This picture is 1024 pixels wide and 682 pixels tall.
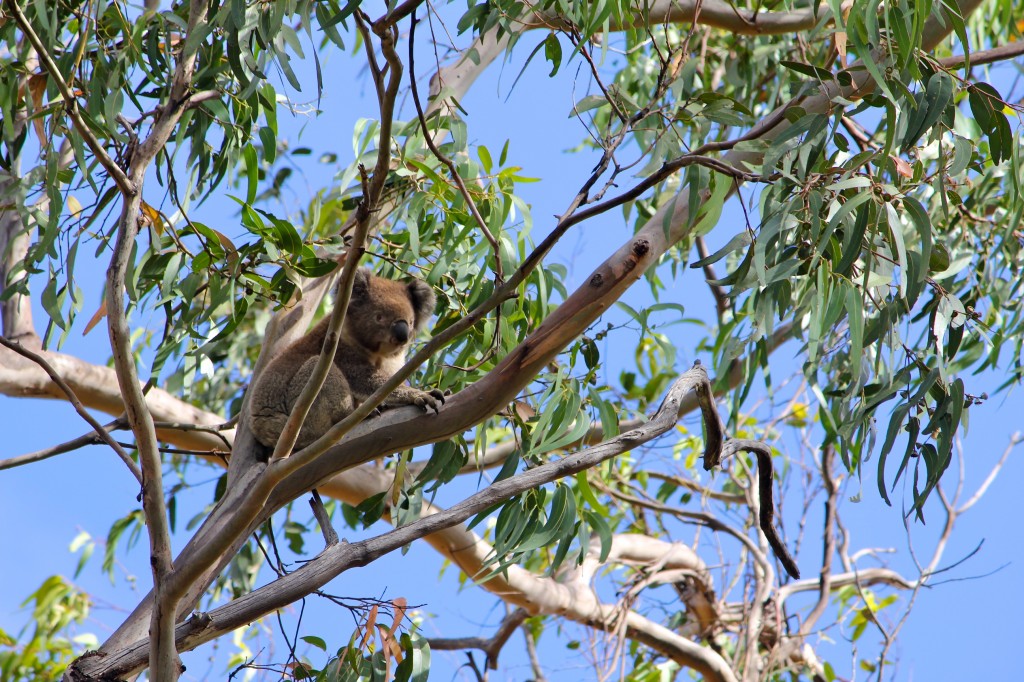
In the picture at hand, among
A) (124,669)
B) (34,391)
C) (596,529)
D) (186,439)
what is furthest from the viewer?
(186,439)

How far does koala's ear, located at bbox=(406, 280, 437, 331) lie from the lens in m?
3.52

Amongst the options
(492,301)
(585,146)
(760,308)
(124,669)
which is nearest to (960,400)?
(760,308)

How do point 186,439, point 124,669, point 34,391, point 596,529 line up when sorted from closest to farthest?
1. point 124,669
2. point 596,529
3. point 34,391
4. point 186,439

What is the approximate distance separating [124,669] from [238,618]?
0.83ft

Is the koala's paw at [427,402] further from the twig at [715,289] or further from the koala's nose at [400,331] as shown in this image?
the twig at [715,289]

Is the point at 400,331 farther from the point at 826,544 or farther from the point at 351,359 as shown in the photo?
the point at 826,544

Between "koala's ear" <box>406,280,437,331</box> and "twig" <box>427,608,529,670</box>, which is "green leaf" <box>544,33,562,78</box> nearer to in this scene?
"koala's ear" <box>406,280,437,331</box>

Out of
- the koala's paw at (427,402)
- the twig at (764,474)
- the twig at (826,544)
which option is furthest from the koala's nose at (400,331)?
the twig at (826,544)

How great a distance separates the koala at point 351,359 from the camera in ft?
10.2

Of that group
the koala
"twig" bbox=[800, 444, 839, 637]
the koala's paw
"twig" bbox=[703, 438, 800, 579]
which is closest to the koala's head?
the koala

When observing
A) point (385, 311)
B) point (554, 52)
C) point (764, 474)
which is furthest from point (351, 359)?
point (764, 474)

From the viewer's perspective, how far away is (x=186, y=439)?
155 inches

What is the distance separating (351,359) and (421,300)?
0.34 m

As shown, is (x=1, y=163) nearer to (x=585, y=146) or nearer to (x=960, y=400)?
(x=960, y=400)
